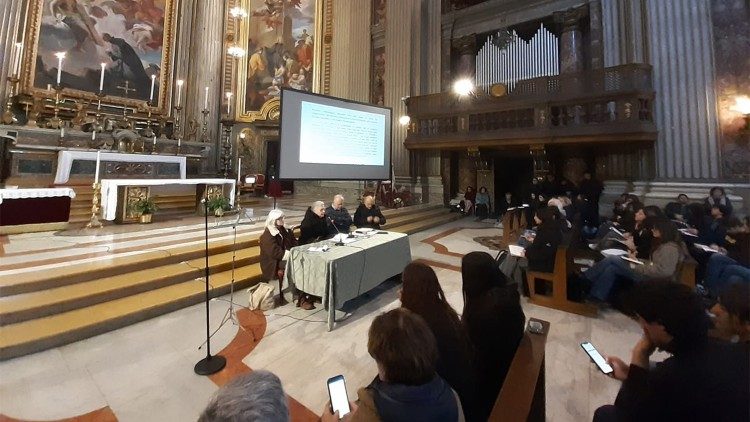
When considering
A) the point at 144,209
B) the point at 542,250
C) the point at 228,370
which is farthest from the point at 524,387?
the point at 144,209

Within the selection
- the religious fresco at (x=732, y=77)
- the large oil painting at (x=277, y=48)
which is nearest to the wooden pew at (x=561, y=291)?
the religious fresco at (x=732, y=77)

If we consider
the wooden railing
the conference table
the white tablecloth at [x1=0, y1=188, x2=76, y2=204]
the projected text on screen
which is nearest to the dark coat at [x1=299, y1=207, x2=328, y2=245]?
the conference table

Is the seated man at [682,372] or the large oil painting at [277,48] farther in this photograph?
the large oil painting at [277,48]

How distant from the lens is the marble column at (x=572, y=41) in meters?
9.00

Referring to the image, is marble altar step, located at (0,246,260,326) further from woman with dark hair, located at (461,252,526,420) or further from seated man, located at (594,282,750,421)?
seated man, located at (594,282,750,421)

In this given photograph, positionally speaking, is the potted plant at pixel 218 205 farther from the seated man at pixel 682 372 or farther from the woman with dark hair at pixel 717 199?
the woman with dark hair at pixel 717 199

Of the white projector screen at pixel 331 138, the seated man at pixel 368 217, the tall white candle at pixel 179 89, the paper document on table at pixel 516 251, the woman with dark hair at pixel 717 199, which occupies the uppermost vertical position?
the tall white candle at pixel 179 89

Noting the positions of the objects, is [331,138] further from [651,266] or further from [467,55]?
[467,55]

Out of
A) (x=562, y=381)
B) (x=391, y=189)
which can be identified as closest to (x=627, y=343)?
(x=562, y=381)

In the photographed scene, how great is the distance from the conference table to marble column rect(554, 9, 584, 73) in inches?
340

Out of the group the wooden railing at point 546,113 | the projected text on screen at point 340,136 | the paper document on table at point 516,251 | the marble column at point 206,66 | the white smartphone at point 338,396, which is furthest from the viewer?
the marble column at point 206,66

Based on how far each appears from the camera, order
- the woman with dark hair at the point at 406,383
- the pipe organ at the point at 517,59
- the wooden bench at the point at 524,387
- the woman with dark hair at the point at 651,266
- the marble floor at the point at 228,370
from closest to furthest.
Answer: the woman with dark hair at the point at 406,383, the wooden bench at the point at 524,387, the marble floor at the point at 228,370, the woman with dark hair at the point at 651,266, the pipe organ at the point at 517,59

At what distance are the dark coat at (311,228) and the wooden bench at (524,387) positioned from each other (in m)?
3.12

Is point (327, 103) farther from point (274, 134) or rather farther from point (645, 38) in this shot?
point (274, 134)
